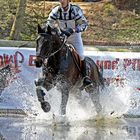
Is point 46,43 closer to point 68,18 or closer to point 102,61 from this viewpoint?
point 68,18

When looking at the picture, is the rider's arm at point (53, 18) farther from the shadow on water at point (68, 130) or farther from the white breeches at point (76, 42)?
the shadow on water at point (68, 130)

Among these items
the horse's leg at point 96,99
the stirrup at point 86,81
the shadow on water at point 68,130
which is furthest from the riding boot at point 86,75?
the shadow on water at point 68,130

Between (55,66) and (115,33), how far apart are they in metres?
12.1

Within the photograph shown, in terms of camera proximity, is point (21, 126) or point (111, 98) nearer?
point (21, 126)

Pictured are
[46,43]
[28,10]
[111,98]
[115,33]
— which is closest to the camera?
[46,43]

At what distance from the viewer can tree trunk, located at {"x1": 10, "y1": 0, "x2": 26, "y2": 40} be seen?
2245 centimetres

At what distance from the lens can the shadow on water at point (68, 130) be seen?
1044 centimetres

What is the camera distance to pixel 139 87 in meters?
14.4

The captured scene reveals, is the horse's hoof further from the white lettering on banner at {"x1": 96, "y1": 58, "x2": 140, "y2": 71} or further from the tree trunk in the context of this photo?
the tree trunk

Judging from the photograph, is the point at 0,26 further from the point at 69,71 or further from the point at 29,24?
the point at 69,71

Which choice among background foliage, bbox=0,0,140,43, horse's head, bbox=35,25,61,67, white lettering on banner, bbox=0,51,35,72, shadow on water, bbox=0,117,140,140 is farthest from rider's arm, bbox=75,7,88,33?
background foliage, bbox=0,0,140,43

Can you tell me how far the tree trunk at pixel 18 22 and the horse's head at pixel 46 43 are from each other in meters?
10.6

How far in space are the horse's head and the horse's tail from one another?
1.59 meters

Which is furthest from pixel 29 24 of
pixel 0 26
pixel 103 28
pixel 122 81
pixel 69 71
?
pixel 69 71
